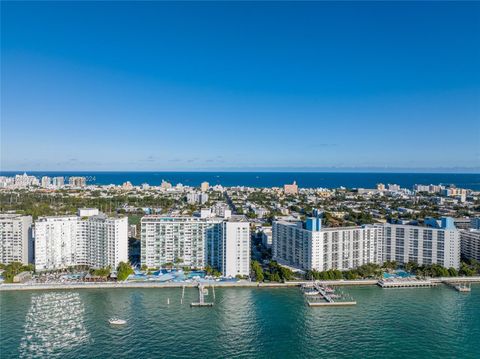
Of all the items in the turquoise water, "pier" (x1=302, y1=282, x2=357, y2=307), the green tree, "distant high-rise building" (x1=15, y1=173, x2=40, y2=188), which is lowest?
the turquoise water

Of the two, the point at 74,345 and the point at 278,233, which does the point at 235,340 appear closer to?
the point at 74,345

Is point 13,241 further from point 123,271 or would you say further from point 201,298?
point 201,298


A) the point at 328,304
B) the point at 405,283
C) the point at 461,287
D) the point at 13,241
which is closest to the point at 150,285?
the point at 328,304

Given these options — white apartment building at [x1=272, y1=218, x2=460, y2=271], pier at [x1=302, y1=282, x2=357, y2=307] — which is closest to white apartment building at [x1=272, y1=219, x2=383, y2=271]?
white apartment building at [x1=272, y1=218, x2=460, y2=271]

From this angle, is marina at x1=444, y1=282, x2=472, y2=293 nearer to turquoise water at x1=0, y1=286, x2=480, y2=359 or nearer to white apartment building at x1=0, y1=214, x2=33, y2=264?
turquoise water at x1=0, y1=286, x2=480, y2=359

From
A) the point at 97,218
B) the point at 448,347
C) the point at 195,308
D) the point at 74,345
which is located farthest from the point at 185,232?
the point at 448,347

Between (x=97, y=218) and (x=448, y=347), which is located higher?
(x=97, y=218)
